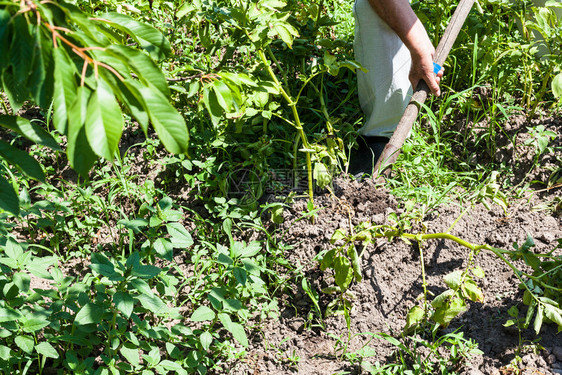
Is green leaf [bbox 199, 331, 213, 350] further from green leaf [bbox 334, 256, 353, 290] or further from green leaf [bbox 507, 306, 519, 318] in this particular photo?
green leaf [bbox 507, 306, 519, 318]

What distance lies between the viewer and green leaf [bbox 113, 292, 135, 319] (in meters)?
1.73

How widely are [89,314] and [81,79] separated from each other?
38.4 inches

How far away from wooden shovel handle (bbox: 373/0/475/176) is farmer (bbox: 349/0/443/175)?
0.24 feet

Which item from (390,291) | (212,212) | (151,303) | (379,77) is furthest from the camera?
(379,77)

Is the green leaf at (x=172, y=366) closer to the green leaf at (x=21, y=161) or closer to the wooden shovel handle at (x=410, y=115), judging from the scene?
the green leaf at (x=21, y=161)

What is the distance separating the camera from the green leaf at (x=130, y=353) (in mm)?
1827

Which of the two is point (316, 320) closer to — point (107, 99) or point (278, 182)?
point (278, 182)

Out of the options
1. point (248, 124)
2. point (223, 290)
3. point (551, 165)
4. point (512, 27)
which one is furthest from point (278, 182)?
point (512, 27)

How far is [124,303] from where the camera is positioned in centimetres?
175

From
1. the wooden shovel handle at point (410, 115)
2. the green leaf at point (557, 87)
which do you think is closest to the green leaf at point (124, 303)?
the wooden shovel handle at point (410, 115)

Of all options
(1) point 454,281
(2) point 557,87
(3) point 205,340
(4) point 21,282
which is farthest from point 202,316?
(2) point 557,87

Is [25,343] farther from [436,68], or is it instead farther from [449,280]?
[436,68]

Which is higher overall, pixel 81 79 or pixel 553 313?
pixel 81 79

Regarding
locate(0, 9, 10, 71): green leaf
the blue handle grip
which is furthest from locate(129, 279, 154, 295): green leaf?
the blue handle grip
